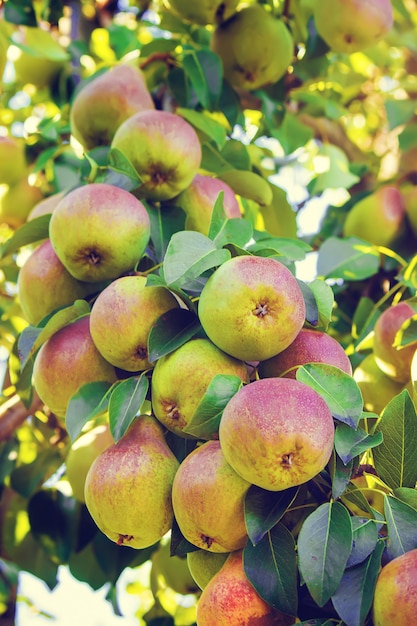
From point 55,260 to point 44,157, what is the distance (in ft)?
2.56

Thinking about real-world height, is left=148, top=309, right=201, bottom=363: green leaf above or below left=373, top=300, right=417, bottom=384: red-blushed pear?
above

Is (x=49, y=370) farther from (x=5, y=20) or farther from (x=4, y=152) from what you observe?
(x=5, y=20)

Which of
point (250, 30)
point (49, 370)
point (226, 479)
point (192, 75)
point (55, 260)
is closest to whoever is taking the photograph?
point (226, 479)

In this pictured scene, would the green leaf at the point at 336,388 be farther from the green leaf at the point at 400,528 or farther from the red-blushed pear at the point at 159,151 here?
the red-blushed pear at the point at 159,151

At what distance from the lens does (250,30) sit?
2.03 m

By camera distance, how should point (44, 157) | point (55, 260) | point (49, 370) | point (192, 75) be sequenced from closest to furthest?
point (49, 370)
point (55, 260)
point (192, 75)
point (44, 157)

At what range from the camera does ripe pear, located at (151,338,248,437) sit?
3.84ft

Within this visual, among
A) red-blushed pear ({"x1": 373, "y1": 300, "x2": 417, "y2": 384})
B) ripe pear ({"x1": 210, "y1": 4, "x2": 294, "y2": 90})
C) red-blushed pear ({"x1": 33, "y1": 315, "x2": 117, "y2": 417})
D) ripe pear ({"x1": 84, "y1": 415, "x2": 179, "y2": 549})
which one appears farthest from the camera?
ripe pear ({"x1": 210, "y1": 4, "x2": 294, "y2": 90})

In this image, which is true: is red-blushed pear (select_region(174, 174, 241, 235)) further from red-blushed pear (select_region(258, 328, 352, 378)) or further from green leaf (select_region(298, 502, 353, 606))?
green leaf (select_region(298, 502, 353, 606))

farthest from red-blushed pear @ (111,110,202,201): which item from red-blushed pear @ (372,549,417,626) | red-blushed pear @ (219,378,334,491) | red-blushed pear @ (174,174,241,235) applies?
red-blushed pear @ (372,549,417,626)

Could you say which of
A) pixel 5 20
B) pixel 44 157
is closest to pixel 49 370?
pixel 44 157

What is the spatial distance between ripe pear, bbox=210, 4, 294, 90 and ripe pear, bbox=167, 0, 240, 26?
0.05m

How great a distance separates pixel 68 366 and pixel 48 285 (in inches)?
9.5

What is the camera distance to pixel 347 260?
1955mm
